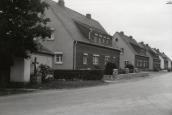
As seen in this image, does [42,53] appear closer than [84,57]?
Yes

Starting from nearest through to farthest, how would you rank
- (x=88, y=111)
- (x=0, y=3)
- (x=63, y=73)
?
(x=88, y=111)
(x=0, y=3)
(x=63, y=73)

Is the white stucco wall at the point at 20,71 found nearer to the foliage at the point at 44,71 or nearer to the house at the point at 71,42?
the foliage at the point at 44,71

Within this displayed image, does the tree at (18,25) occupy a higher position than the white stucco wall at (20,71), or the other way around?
the tree at (18,25)

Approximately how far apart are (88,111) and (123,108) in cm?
213

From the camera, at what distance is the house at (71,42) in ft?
161

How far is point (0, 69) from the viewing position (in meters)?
30.6

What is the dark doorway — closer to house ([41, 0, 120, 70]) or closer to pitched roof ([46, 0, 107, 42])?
house ([41, 0, 120, 70])

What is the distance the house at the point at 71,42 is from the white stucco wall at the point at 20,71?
56.2 ft

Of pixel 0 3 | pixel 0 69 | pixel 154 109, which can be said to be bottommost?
pixel 154 109

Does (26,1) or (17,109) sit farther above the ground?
(26,1)

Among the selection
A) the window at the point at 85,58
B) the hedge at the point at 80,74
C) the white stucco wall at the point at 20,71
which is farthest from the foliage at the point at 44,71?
the window at the point at 85,58

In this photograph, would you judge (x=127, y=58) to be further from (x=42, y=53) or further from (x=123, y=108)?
(x=123, y=108)

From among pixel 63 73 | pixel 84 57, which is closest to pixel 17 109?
pixel 63 73

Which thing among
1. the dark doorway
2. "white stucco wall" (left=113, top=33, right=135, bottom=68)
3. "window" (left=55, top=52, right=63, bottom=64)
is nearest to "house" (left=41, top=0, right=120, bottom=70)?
"window" (left=55, top=52, right=63, bottom=64)
